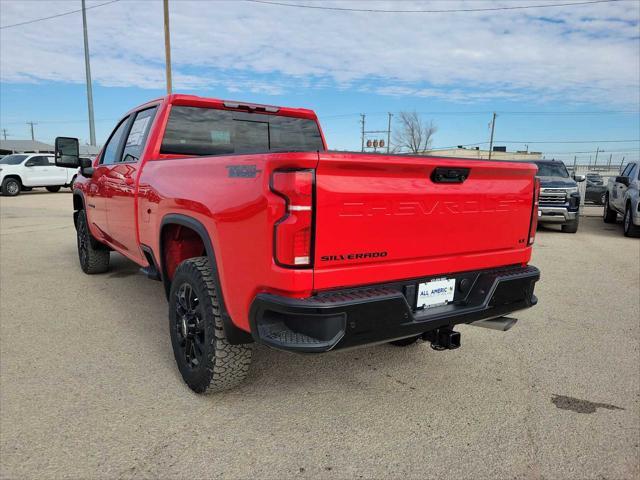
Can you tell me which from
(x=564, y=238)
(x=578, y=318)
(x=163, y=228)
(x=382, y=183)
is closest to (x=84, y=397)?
(x=163, y=228)

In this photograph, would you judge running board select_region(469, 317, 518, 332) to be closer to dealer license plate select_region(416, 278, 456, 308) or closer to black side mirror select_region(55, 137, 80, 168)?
dealer license plate select_region(416, 278, 456, 308)

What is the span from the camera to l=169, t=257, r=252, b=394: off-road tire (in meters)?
2.67

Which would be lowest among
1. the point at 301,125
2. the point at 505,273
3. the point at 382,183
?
the point at 505,273

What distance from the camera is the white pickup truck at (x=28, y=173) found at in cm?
1942

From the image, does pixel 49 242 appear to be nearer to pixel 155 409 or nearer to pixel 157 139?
pixel 157 139

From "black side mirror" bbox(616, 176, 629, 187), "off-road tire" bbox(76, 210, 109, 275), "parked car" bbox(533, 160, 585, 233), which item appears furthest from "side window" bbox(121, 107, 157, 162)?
"black side mirror" bbox(616, 176, 629, 187)

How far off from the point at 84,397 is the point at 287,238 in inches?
70.7

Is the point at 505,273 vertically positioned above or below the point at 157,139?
below

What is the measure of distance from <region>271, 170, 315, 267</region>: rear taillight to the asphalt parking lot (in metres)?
1.03

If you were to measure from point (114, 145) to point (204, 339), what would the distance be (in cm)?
299

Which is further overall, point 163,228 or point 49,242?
point 49,242

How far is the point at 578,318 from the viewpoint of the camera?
4586 mm

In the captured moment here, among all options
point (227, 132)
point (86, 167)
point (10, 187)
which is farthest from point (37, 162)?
point (227, 132)

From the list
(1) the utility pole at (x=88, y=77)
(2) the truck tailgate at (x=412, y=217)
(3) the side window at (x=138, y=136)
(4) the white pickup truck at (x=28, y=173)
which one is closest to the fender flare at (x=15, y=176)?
(4) the white pickup truck at (x=28, y=173)
